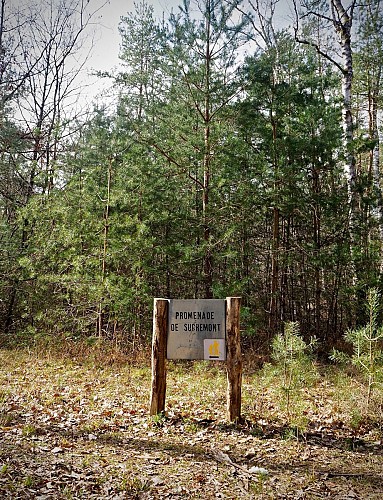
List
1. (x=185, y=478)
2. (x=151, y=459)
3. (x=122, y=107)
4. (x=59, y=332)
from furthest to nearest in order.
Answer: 1. (x=122, y=107)
2. (x=59, y=332)
3. (x=151, y=459)
4. (x=185, y=478)

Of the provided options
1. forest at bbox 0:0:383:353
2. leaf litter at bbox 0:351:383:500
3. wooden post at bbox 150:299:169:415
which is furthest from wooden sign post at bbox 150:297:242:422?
forest at bbox 0:0:383:353

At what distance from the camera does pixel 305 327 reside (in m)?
12.4

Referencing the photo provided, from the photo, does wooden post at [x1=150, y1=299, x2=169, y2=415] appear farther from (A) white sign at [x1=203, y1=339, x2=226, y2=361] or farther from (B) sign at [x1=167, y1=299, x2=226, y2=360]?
(A) white sign at [x1=203, y1=339, x2=226, y2=361]

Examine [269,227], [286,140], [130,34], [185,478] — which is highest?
[130,34]

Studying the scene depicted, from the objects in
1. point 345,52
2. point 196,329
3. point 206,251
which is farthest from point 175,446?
point 345,52

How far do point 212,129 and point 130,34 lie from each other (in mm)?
9721

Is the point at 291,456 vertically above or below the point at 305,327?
below

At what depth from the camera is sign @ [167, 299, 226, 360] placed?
604cm

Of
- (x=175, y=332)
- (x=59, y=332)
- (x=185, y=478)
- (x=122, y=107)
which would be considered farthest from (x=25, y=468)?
(x=122, y=107)

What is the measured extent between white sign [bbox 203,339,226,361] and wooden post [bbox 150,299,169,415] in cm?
61

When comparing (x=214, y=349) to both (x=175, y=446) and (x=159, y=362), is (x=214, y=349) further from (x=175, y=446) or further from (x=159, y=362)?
(x=175, y=446)

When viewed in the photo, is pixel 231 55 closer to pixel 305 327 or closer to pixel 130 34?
pixel 305 327

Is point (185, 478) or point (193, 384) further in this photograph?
point (193, 384)

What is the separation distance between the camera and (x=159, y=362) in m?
6.16
